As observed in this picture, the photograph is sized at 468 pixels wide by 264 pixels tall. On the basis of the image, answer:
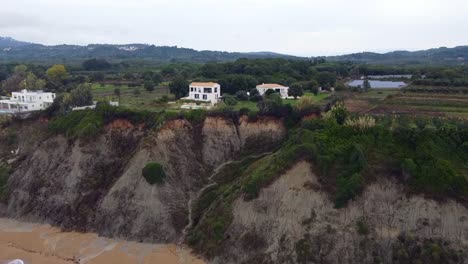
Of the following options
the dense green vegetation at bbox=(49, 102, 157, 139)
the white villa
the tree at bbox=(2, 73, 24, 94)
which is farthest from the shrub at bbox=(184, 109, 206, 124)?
the tree at bbox=(2, 73, 24, 94)

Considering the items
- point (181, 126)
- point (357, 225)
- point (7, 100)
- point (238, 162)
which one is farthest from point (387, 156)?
point (7, 100)

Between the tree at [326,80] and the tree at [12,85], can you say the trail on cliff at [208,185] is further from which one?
the tree at [12,85]

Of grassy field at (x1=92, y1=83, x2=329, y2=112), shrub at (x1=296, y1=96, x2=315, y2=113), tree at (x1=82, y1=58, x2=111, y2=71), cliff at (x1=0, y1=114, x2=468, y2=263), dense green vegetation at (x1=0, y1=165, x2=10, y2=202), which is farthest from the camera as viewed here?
tree at (x1=82, y1=58, x2=111, y2=71)

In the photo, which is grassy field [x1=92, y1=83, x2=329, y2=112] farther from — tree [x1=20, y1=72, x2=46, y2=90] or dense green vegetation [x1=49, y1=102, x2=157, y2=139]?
tree [x1=20, y1=72, x2=46, y2=90]

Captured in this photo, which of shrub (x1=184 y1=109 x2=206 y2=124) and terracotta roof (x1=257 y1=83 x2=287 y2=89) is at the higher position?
terracotta roof (x1=257 y1=83 x2=287 y2=89)

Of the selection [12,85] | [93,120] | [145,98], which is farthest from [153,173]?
[12,85]

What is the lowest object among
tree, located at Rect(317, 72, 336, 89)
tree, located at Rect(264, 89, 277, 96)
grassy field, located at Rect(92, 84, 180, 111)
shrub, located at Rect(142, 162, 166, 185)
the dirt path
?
the dirt path

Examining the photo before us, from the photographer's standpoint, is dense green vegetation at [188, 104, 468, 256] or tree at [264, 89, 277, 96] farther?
tree at [264, 89, 277, 96]
